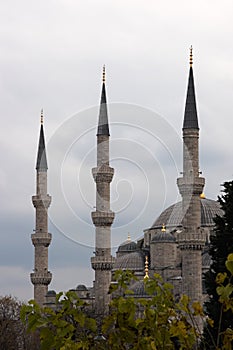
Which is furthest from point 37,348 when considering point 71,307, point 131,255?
point 71,307

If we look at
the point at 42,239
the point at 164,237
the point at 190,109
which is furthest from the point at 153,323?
the point at 164,237

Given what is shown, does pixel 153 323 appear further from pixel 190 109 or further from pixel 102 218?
pixel 102 218

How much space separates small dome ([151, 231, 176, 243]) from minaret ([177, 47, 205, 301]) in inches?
603

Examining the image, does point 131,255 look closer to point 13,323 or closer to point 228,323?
point 13,323

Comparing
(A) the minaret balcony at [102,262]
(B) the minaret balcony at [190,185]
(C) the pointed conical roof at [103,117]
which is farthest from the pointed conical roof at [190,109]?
(A) the minaret balcony at [102,262]

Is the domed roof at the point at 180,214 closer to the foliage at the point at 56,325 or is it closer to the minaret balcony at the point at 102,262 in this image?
the minaret balcony at the point at 102,262

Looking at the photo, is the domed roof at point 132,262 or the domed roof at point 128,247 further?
the domed roof at point 128,247

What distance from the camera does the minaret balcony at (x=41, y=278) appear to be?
186ft

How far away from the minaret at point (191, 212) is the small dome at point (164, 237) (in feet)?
50.2

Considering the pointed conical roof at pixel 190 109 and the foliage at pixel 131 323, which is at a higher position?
the pointed conical roof at pixel 190 109

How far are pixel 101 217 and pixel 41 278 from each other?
878 centimetres

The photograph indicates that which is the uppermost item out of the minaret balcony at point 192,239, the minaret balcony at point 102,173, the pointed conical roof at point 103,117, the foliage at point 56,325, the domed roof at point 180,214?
the pointed conical roof at point 103,117

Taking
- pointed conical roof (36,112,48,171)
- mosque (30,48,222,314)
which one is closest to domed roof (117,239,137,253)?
mosque (30,48,222,314)

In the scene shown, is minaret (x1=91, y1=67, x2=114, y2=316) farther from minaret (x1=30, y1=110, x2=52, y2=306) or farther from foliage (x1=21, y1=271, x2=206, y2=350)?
foliage (x1=21, y1=271, x2=206, y2=350)
